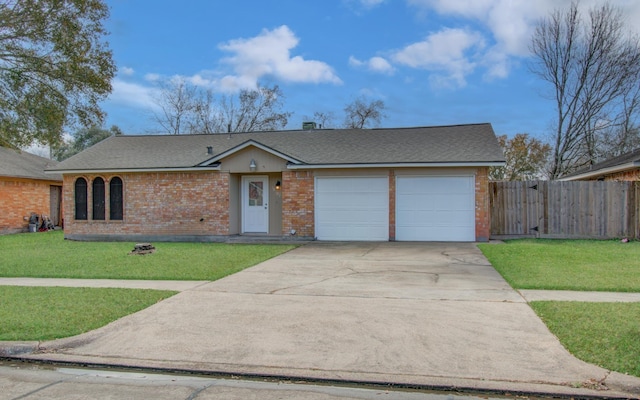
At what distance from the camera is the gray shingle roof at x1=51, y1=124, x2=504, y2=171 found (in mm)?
15773

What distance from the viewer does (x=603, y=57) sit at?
28047 millimetres

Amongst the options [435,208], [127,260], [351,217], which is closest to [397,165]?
[435,208]

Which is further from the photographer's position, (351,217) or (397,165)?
(351,217)

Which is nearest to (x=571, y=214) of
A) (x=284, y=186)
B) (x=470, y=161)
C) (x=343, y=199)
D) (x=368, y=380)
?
(x=470, y=161)

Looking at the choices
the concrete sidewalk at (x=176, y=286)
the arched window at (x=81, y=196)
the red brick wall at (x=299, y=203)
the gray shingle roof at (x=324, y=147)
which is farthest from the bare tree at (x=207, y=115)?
the concrete sidewalk at (x=176, y=286)

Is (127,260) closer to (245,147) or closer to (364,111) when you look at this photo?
(245,147)

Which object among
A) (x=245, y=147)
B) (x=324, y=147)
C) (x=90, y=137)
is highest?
(x=90, y=137)

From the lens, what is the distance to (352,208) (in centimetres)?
1612

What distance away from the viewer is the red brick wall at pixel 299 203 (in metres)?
16.3

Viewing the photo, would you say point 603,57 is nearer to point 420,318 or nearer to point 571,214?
point 571,214

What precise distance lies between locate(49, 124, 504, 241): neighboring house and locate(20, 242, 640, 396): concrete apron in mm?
6810

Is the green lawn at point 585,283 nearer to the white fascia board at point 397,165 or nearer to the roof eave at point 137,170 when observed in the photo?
the white fascia board at point 397,165

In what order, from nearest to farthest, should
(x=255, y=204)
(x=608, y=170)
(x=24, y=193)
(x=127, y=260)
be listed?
1. (x=127, y=260)
2. (x=255, y=204)
3. (x=608, y=170)
4. (x=24, y=193)

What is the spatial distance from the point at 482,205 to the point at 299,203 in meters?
6.07
